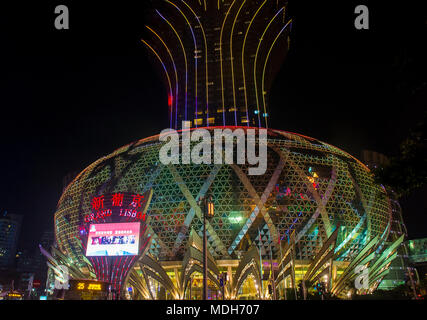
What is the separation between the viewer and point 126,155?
66812mm

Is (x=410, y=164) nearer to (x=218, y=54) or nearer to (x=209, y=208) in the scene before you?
(x=209, y=208)

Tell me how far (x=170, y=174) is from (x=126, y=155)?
13.2m

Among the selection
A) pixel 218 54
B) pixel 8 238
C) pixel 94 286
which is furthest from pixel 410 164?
pixel 8 238

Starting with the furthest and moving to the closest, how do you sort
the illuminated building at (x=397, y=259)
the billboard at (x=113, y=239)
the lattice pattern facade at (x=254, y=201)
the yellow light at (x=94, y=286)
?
the illuminated building at (x=397, y=259), the lattice pattern facade at (x=254, y=201), the billboard at (x=113, y=239), the yellow light at (x=94, y=286)

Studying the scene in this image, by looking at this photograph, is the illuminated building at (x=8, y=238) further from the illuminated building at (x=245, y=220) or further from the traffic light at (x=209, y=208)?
the traffic light at (x=209, y=208)

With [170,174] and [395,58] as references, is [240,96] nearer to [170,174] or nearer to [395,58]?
[170,174]

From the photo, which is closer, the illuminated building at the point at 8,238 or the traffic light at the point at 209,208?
the traffic light at the point at 209,208

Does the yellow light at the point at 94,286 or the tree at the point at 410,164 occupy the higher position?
the tree at the point at 410,164

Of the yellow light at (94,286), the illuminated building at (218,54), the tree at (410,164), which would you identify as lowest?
the yellow light at (94,286)

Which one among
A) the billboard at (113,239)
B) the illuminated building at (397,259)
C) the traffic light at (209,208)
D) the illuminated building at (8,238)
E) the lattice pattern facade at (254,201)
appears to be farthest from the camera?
the illuminated building at (8,238)

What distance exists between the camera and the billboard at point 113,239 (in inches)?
1470

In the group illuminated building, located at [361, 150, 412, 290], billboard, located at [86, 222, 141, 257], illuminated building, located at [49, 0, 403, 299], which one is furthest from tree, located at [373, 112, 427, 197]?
illuminated building, located at [361, 150, 412, 290]

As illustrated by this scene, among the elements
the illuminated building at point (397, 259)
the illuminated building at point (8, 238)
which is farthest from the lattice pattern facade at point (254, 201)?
the illuminated building at point (8, 238)

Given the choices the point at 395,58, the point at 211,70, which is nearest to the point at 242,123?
the point at 211,70
